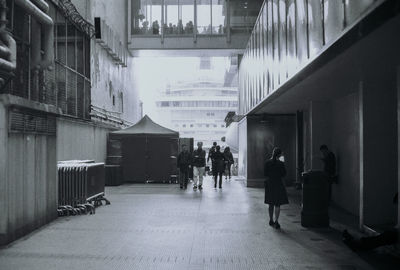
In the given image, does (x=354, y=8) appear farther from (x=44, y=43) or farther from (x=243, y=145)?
(x=243, y=145)

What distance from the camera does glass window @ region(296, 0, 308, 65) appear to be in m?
9.41

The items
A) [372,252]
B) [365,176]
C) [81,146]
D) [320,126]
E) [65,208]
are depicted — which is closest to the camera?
[372,252]

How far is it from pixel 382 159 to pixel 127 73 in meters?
25.0

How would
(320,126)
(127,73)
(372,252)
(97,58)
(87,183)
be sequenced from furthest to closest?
(127,73) < (97,58) < (320,126) < (87,183) < (372,252)

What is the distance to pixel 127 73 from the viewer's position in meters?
32.7

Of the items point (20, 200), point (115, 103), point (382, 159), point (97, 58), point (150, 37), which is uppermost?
point (150, 37)

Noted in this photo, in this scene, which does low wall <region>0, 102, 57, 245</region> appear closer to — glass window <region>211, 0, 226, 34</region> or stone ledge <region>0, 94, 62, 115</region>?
stone ledge <region>0, 94, 62, 115</region>

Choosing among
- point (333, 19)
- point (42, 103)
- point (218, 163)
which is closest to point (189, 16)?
point (218, 163)

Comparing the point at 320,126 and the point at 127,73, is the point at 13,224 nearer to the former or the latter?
the point at 320,126

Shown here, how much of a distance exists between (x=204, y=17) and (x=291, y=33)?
77.3ft

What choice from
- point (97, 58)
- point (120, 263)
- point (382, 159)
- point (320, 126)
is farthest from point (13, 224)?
point (97, 58)

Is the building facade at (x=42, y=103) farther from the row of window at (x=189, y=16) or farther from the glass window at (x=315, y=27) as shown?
the row of window at (x=189, y=16)

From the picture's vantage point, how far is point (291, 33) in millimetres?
11062

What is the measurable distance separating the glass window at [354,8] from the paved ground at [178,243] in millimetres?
3394
